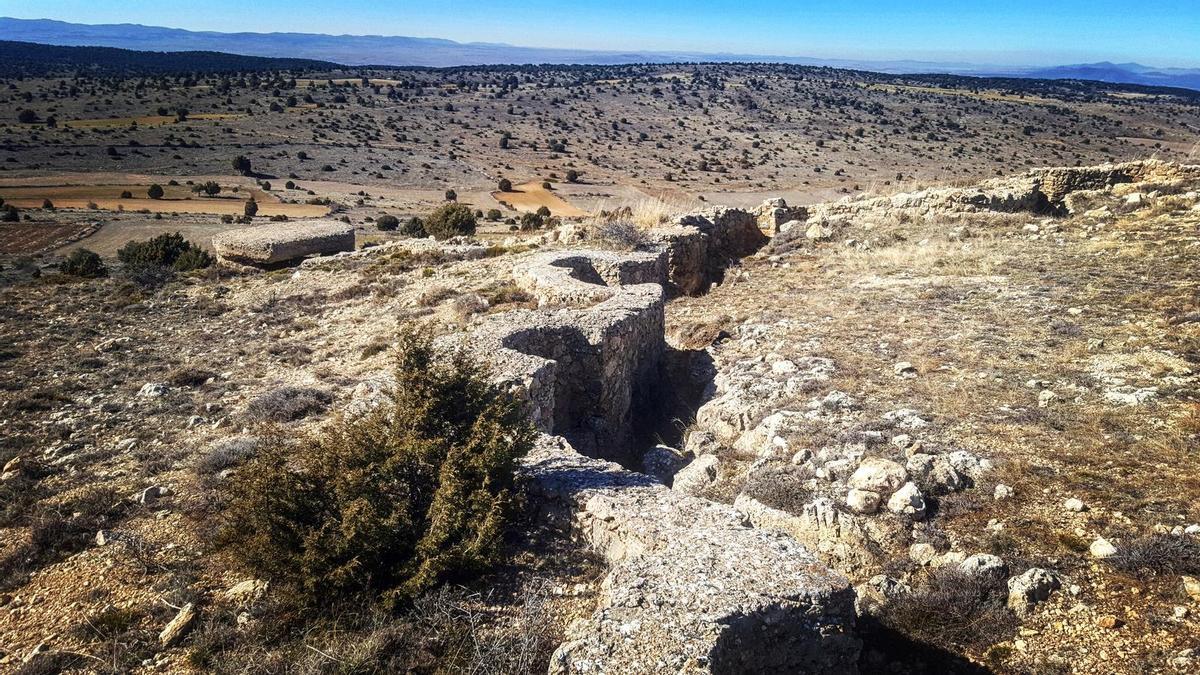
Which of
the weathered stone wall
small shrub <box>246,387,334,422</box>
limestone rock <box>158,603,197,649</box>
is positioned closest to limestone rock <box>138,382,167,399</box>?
small shrub <box>246,387,334,422</box>

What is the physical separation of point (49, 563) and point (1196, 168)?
23.1 meters

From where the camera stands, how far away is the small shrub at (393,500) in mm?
3936

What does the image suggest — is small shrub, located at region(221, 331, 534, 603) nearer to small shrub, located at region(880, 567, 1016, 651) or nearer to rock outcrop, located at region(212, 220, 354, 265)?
small shrub, located at region(880, 567, 1016, 651)

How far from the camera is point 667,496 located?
4754 mm

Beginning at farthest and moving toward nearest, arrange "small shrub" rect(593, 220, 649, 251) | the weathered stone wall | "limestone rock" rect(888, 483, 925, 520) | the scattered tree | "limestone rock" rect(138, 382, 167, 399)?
the scattered tree
"small shrub" rect(593, 220, 649, 251)
"limestone rock" rect(138, 382, 167, 399)
"limestone rock" rect(888, 483, 925, 520)
the weathered stone wall

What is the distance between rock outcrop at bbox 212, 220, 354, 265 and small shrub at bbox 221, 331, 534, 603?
559 inches

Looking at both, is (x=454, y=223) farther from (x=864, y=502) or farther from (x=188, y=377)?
(x=864, y=502)

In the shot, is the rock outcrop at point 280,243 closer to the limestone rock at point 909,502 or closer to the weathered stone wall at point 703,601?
the weathered stone wall at point 703,601

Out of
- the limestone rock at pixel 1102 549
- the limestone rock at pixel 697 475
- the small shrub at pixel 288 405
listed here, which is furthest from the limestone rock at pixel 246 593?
the limestone rock at pixel 1102 549

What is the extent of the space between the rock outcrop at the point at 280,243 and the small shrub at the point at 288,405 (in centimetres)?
1120

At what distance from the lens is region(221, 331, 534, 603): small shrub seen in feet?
12.9

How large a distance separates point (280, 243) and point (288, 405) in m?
11.8

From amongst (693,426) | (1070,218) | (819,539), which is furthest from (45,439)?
(1070,218)

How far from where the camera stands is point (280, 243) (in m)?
17.2
